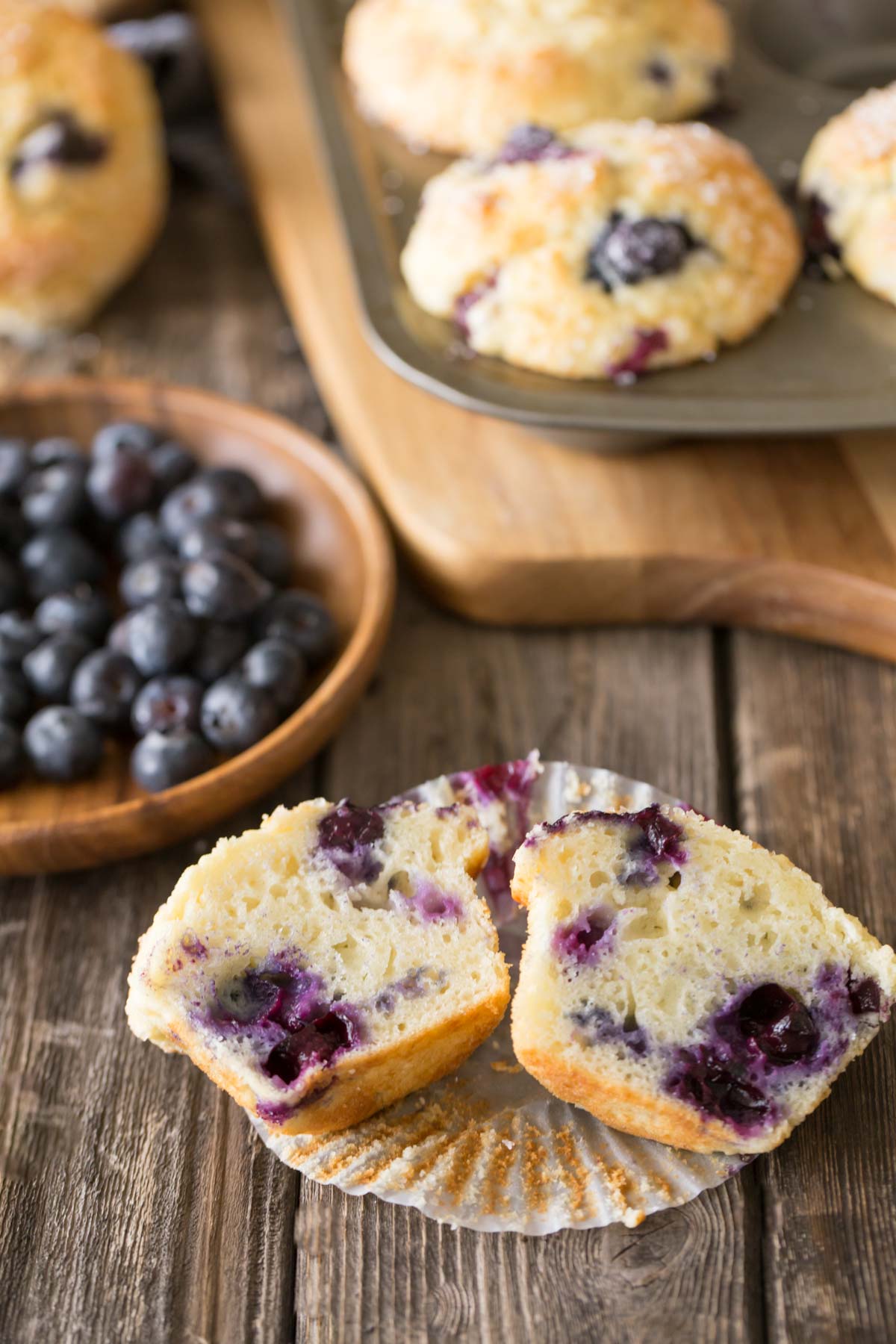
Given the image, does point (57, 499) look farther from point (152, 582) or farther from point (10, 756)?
point (10, 756)

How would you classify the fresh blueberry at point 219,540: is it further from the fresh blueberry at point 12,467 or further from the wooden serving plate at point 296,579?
the fresh blueberry at point 12,467

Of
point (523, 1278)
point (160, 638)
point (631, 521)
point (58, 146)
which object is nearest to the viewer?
point (523, 1278)

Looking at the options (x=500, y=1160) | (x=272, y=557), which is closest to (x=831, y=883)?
(x=500, y=1160)

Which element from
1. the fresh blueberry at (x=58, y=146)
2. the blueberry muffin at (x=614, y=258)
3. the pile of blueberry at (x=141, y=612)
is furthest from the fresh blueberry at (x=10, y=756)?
the fresh blueberry at (x=58, y=146)

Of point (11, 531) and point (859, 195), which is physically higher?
point (859, 195)

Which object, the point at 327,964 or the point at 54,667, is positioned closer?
the point at 327,964

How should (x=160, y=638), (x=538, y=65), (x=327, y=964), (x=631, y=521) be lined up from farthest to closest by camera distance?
(x=538, y=65)
(x=631, y=521)
(x=160, y=638)
(x=327, y=964)

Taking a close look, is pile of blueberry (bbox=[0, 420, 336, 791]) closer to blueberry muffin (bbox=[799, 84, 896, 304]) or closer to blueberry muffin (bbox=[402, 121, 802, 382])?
blueberry muffin (bbox=[402, 121, 802, 382])

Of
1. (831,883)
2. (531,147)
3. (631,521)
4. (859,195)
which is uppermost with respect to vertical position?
(531,147)
